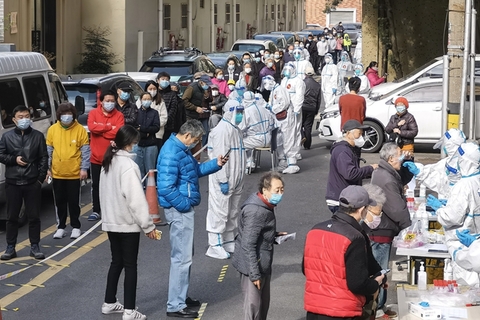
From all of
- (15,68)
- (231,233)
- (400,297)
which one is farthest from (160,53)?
(400,297)

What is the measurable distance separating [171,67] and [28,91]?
401 inches

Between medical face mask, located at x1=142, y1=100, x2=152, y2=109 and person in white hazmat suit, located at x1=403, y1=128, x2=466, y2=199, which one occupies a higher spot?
medical face mask, located at x1=142, y1=100, x2=152, y2=109

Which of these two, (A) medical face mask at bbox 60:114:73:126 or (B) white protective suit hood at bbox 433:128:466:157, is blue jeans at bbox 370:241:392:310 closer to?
(B) white protective suit hood at bbox 433:128:466:157

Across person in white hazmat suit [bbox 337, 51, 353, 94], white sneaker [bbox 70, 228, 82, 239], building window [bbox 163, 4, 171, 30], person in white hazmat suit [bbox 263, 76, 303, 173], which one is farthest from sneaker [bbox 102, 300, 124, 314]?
building window [bbox 163, 4, 171, 30]

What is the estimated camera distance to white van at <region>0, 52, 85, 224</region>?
1309cm

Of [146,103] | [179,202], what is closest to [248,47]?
[146,103]

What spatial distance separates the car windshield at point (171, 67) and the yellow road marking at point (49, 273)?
1111cm

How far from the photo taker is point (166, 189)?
934cm

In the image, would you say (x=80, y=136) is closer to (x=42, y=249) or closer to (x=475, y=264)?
(x=42, y=249)

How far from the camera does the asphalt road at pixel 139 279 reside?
9.75 m

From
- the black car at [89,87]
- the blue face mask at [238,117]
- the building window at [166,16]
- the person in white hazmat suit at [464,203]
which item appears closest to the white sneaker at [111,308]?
the person in white hazmat suit at [464,203]

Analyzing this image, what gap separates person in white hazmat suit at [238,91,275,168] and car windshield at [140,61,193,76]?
25.6 ft

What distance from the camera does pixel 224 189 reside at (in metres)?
12.0

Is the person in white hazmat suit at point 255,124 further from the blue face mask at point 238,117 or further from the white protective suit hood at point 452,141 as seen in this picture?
the white protective suit hood at point 452,141
